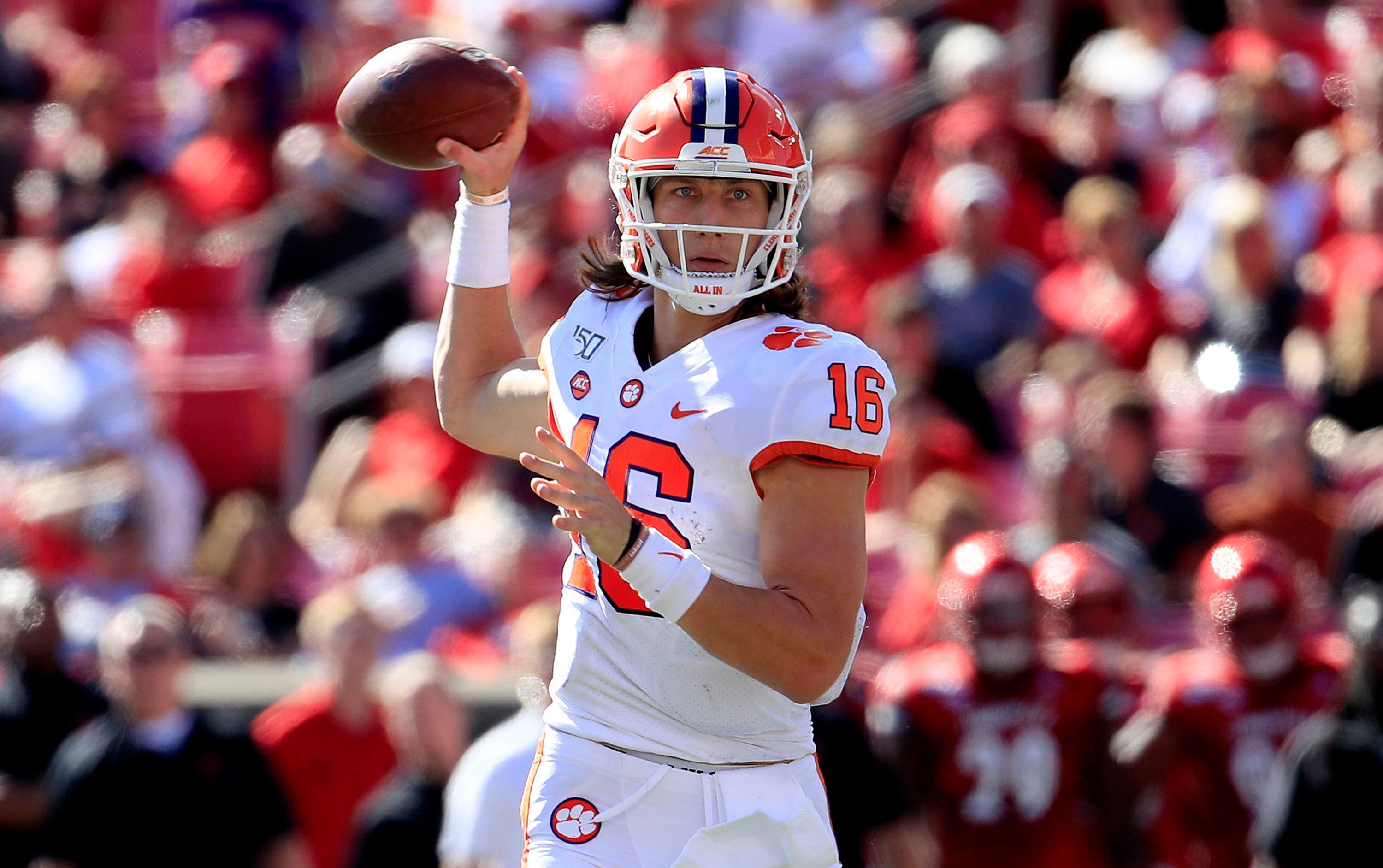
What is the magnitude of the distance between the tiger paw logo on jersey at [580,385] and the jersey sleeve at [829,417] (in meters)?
0.34

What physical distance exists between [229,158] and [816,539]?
25.3ft

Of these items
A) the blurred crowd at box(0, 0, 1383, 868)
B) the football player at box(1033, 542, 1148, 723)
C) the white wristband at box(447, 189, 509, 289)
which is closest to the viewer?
the white wristband at box(447, 189, 509, 289)

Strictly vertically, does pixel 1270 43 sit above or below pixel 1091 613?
above

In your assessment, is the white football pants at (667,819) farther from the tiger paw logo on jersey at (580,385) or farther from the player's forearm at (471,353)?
the player's forearm at (471,353)

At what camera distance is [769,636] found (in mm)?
2793

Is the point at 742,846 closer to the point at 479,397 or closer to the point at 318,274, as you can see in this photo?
the point at 479,397

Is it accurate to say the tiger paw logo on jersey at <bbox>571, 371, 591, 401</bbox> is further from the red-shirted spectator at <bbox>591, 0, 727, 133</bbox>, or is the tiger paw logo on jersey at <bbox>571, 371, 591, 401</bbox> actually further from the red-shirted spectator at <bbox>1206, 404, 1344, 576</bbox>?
the red-shirted spectator at <bbox>591, 0, 727, 133</bbox>

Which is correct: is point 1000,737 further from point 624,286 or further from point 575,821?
point 575,821

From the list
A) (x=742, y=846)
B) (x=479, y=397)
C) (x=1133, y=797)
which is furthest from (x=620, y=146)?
(x=1133, y=797)

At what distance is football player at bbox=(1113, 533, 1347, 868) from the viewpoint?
589 cm

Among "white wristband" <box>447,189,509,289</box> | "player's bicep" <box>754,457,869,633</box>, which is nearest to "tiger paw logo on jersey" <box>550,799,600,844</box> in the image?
"player's bicep" <box>754,457,869,633</box>

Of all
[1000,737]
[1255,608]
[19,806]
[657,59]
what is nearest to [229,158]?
[657,59]

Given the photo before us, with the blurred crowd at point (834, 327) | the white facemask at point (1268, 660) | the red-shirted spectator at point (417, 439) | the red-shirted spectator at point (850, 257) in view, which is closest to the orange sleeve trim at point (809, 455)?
the blurred crowd at point (834, 327)

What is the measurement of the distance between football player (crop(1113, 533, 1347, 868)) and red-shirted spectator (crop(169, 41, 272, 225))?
558 centimetres
